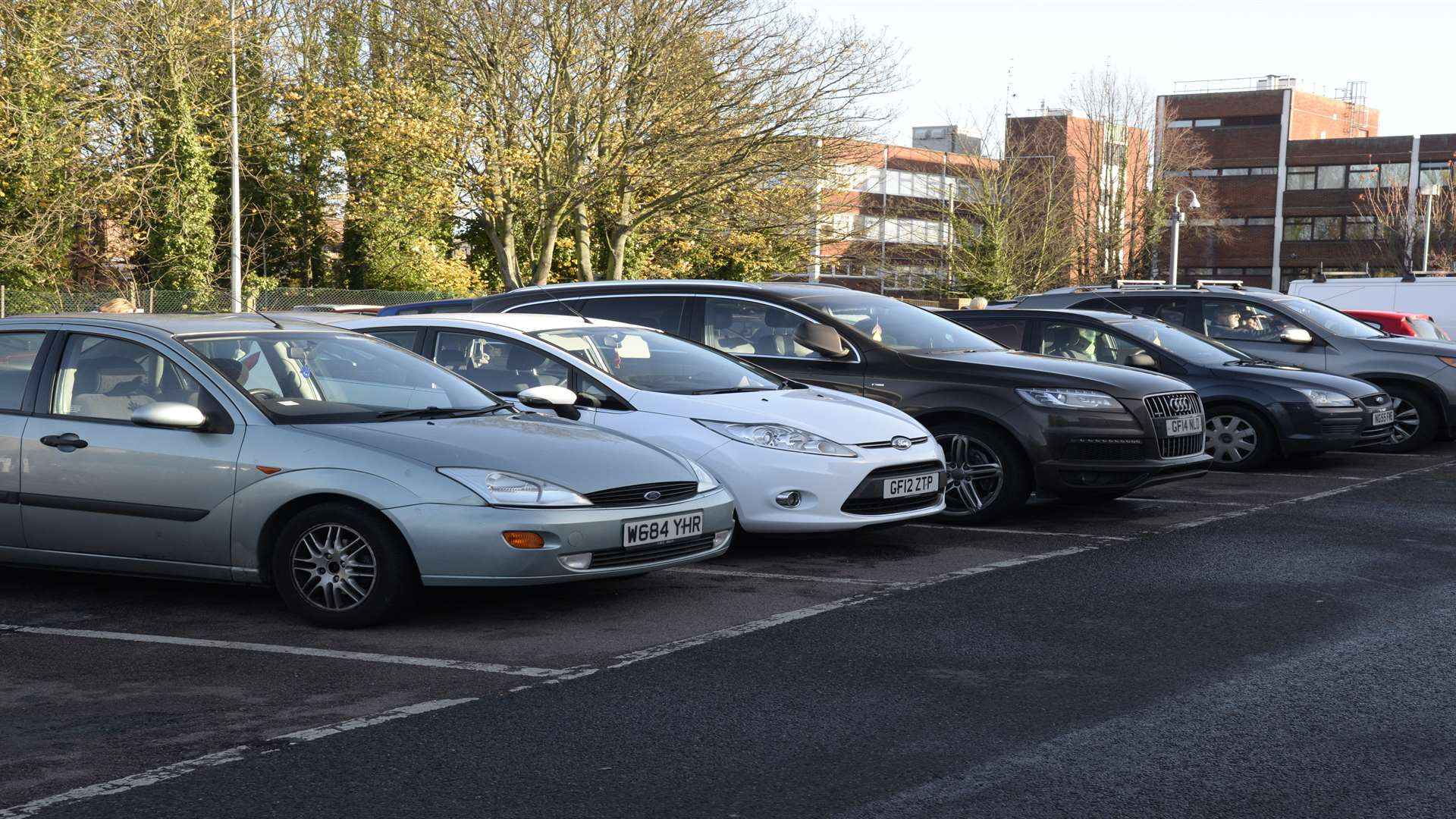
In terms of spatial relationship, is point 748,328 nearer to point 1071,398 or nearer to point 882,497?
point 1071,398

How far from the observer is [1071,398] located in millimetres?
9789

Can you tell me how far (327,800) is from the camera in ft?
13.9

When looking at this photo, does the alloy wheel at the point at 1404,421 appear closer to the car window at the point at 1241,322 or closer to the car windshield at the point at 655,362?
the car window at the point at 1241,322

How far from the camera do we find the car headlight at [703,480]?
23.4 ft

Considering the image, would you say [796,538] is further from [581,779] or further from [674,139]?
[674,139]

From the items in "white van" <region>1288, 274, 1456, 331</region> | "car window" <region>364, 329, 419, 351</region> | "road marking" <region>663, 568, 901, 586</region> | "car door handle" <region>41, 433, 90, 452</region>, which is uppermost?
"white van" <region>1288, 274, 1456, 331</region>

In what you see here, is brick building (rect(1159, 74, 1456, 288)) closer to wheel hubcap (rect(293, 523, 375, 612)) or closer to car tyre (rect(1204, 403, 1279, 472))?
car tyre (rect(1204, 403, 1279, 472))

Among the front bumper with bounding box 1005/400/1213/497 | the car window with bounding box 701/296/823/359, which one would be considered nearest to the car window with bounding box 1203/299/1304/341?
the front bumper with bounding box 1005/400/1213/497

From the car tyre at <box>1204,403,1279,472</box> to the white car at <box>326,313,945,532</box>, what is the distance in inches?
215

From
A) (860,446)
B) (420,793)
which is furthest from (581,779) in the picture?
(860,446)

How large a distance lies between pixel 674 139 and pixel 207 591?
1048 inches

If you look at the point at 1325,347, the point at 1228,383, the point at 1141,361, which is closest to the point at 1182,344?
the point at 1228,383

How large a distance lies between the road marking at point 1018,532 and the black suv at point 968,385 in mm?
139

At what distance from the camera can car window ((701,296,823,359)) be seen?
10.4 metres
